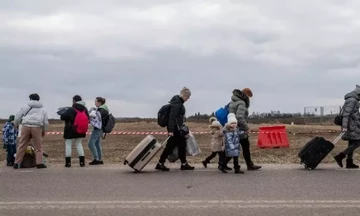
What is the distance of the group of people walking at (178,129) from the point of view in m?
11.1

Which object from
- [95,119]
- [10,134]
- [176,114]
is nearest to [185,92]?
[176,114]

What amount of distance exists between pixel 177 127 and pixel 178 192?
110 inches

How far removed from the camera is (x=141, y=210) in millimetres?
7309

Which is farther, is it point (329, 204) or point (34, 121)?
point (34, 121)

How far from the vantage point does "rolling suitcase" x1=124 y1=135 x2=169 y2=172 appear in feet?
36.3

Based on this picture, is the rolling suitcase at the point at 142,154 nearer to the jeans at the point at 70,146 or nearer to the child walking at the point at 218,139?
the child walking at the point at 218,139

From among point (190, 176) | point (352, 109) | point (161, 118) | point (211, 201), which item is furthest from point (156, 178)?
point (352, 109)

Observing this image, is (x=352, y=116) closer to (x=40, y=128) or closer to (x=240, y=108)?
(x=240, y=108)

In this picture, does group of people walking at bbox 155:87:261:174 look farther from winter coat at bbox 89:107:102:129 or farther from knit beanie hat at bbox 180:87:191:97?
winter coat at bbox 89:107:102:129

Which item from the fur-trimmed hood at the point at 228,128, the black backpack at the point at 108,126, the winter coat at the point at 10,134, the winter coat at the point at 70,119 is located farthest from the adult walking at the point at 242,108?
the winter coat at the point at 10,134

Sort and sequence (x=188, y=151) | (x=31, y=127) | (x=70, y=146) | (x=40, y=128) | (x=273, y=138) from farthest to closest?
(x=273, y=138), (x=70, y=146), (x=40, y=128), (x=31, y=127), (x=188, y=151)

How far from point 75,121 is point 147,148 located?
77.4 inches

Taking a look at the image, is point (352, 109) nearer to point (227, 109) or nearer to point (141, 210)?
point (227, 109)

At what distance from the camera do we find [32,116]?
1202 centimetres
